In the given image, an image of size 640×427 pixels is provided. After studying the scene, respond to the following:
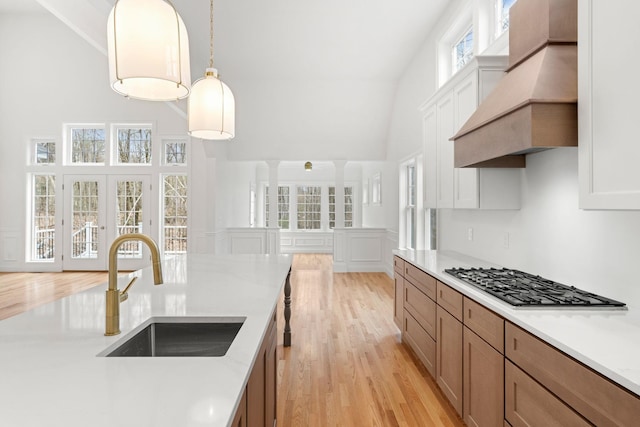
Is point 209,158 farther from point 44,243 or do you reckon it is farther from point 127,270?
point 44,243

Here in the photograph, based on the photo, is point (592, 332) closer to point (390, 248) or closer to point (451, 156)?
point (451, 156)

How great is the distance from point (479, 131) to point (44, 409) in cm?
240

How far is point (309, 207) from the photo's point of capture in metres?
10.7

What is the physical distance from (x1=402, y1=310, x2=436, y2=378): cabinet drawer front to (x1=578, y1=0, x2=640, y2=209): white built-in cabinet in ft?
5.17

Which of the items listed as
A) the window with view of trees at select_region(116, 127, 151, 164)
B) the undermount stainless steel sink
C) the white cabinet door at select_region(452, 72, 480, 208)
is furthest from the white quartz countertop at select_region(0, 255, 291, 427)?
the window with view of trees at select_region(116, 127, 151, 164)

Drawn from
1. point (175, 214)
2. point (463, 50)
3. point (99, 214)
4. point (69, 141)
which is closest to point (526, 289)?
A: point (463, 50)

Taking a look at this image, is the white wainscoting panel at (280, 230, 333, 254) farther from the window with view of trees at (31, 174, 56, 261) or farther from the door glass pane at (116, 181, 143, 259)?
the window with view of trees at (31, 174, 56, 261)

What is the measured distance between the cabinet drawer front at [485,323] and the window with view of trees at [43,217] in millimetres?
8230

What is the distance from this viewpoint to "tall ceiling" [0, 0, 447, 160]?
4.12m

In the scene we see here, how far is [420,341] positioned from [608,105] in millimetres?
2133

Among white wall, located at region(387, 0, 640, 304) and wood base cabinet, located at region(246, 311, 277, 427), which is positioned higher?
white wall, located at region(387, 0, 640, 304)

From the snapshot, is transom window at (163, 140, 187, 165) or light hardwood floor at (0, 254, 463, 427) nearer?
light hardwood floor at (0, 254, 463, 427)

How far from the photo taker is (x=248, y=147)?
7180 millimetres

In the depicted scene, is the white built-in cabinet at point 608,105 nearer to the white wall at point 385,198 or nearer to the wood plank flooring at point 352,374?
the wood plank flooring at point 352,374
